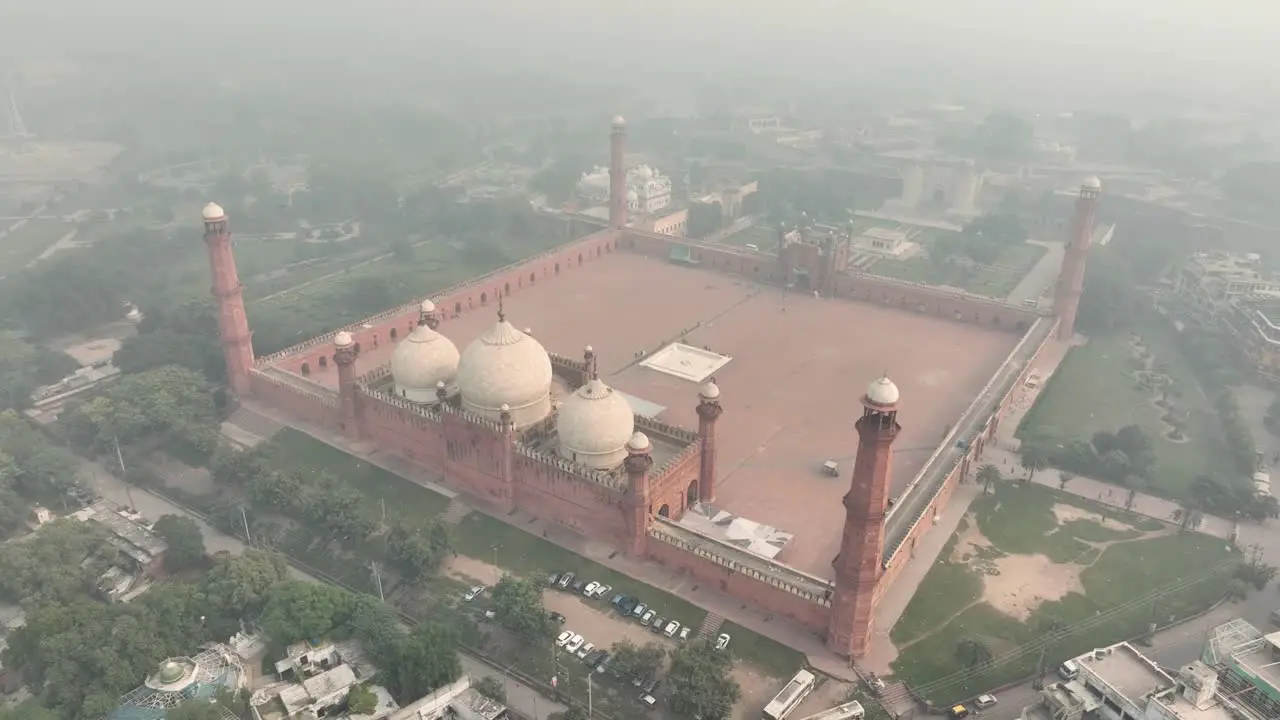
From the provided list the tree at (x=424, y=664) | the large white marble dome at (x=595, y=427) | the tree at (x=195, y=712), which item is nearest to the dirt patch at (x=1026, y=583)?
the large white marble dome at (x=595, y=427)

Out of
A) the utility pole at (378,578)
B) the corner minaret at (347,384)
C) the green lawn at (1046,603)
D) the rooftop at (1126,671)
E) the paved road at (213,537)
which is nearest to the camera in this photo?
the rooftop at (1126,671)

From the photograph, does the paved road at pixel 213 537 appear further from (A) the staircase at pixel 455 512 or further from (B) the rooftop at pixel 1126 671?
(B) the rooftop at pixel 1126 671

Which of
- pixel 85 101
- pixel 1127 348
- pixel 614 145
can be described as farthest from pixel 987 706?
pixel 85 101

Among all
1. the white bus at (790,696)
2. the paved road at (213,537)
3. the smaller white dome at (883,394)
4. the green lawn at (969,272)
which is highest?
the smaller white dome at (883,394)

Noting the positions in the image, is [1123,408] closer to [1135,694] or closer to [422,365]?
[1135,694]

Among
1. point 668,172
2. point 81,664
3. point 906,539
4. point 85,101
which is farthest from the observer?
point 85,101

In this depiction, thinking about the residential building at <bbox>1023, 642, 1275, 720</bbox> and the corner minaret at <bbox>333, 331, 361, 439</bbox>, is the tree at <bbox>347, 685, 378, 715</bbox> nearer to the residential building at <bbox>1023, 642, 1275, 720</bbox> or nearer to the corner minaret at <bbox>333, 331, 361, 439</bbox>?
the corner minaret at <bbox>333, 331, 361, 439</bbox>

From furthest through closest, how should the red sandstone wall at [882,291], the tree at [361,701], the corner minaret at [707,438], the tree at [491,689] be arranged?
1. the red sandstone wall at [882,291]
2. the corner minaret at [707,438]
3. the tree at [491,689]
4. the tree at [361,701]

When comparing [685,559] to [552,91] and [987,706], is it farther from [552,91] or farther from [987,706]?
[552,91]

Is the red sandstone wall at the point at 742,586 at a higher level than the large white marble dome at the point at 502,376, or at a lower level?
lower
